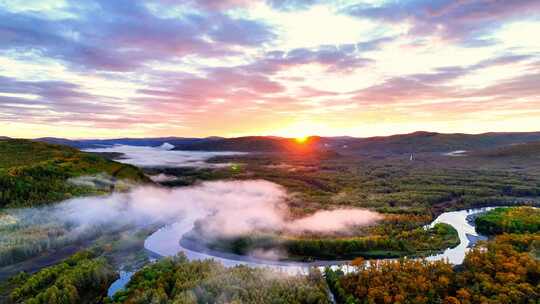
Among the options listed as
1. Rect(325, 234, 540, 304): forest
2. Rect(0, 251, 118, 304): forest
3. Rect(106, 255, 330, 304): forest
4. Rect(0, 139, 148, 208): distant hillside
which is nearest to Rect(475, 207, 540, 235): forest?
Rect(325, 234, 540, 304): forest

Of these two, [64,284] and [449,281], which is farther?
[64,284]

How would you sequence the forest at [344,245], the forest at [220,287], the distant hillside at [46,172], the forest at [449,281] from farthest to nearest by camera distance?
the distant hillside at [46,172] < the forest at [344,245] < the forest at [220,287] < the forest at [449,281]

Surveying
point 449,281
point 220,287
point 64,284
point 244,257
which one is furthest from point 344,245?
point 64,284

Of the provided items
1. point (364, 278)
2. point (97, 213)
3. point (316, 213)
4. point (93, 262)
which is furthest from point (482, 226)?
point (97, 213)

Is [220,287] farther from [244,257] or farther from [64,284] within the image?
[244,257]

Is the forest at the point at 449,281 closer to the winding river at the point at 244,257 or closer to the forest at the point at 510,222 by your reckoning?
the winding river at the point at 244,257

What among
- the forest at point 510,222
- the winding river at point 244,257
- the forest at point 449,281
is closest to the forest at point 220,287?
the forest at point 449,281

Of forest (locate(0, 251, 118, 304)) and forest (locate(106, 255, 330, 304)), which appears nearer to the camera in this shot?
forest (locate(106, 255, 330, 304))

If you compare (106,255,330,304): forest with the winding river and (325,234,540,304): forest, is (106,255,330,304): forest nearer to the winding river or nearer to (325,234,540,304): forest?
(325,234,540,304): forest
